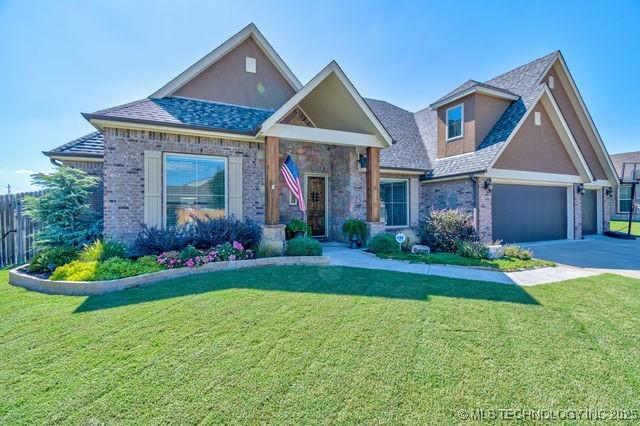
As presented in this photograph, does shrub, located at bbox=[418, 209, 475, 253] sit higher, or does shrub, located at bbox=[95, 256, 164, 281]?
shrub, located at bbox=[418, 209, 475, 253]

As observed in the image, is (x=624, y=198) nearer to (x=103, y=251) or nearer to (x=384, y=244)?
(x=384, y=244)

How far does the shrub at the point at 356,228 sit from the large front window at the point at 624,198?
2595 cm

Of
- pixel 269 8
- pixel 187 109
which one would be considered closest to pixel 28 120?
pixel 187 109

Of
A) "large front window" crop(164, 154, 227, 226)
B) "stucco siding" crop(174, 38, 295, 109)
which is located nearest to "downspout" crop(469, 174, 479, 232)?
"stucco siding" crop(174, 38, 295, 109)

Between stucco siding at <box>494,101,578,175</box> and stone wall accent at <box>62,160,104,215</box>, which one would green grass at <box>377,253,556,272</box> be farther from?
stone wall accent at <box>62,160,104,215</box>

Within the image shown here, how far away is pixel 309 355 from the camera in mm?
3246

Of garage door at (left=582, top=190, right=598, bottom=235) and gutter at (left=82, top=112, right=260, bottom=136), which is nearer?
gutter at (left=82, top=112, right=260, bottom=136)

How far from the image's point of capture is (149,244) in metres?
7.30

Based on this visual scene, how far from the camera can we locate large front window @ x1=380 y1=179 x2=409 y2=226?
507 inches

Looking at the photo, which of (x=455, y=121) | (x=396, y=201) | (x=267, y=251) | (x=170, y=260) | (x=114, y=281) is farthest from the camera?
(x=455, y=121)

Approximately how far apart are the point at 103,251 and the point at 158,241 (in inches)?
44.9

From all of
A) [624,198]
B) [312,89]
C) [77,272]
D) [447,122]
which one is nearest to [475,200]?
[447,122]

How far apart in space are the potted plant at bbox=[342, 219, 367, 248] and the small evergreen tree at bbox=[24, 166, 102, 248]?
7357 mm

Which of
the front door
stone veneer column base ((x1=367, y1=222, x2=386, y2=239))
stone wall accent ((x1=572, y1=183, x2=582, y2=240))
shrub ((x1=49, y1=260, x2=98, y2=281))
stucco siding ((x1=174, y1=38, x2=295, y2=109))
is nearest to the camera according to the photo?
shrub ((x1=49, y1=260, x2=98, y2=281))
